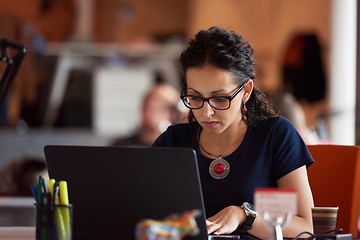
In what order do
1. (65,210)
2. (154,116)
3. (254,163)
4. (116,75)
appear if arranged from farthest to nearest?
(116,75), (154,116), (254,163), (65,210)

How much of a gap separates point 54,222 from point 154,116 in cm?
359

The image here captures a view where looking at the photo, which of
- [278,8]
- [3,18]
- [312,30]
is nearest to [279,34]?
[278,8]

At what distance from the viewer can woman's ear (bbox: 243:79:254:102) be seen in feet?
6.77

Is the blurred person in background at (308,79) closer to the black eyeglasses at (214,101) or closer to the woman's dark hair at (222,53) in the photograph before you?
the woman's dark hair at (222,53)

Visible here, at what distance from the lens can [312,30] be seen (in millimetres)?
9016

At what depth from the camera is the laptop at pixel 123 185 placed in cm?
163

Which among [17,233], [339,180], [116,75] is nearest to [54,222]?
[17,233]

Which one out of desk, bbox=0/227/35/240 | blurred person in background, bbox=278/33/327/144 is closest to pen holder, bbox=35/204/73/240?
desk, bbox=0/227/35/240

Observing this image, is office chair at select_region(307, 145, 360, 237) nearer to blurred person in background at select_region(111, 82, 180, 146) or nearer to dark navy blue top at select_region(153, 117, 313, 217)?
dark navy blue top at select_region(153, 117, 313, 217)

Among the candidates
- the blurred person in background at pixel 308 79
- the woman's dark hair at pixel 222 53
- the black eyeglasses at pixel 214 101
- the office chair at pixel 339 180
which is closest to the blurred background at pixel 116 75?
the blurred person in background at pixel 308 79

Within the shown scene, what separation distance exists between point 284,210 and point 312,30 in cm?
776

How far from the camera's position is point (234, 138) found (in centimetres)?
219

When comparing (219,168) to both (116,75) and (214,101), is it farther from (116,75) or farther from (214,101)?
(116,75)

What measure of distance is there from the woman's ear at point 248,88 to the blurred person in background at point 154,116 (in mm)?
2980
